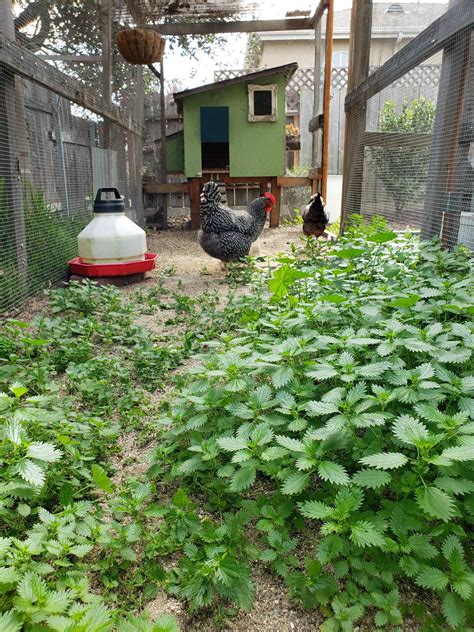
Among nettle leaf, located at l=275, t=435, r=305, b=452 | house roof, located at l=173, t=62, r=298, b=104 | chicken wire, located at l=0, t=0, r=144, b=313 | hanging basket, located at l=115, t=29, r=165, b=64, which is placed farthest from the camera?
house roof, located at l=173, t=62, r=298, b=104

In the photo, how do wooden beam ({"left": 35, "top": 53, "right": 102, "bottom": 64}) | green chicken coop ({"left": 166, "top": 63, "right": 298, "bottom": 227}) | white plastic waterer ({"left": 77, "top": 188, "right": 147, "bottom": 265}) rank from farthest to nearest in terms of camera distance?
green chicken coop ({"left": 166, "top": 63, "right": 298, "bottom": 227}), white plastic waterer ({"left": 77, "top": 188, "right": 147, "bottom": 265}), wooden beam ({"left": 35, "top": 53, "right": 102, "bottom": 64})

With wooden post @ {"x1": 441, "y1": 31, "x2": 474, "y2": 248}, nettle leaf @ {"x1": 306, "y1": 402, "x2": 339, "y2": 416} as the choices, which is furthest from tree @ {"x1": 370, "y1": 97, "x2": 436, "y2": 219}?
nettle leaf @ {"x1": 306, "y1": 402, "x2": 339, "y2": 416}

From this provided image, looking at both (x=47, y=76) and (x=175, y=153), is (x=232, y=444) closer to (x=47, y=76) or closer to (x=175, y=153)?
(x=47, y=76)

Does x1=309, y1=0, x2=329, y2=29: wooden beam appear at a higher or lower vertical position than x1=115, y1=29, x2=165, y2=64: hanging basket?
higher

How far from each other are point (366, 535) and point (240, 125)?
27.3 feet

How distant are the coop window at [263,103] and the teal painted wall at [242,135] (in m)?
0.07

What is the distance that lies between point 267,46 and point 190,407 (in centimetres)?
1557

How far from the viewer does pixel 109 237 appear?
411 cm

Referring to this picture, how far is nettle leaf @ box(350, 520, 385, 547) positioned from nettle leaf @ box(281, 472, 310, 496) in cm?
15

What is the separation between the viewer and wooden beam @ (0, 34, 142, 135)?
10.2 feet

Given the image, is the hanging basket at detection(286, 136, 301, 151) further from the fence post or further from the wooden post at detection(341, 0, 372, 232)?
the fence post

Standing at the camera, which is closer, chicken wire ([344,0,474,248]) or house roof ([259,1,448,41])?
chicken wire ([344,0,474,248])

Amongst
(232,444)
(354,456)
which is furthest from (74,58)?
(354,456)

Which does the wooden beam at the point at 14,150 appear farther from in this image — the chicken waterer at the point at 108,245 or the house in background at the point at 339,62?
the house in background at the point at 339,62
